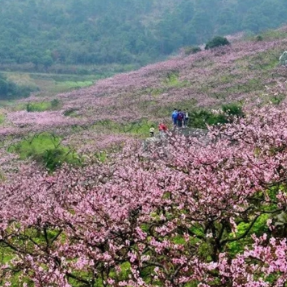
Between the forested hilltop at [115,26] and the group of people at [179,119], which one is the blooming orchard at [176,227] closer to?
the group of people at [179,119]

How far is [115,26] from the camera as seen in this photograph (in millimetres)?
137750

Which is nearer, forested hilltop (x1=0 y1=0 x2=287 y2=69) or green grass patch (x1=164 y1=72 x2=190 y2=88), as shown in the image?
green grass patch (x1=164 y1=72 x2=190 y2=88)

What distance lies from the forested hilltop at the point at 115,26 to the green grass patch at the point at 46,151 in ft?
224

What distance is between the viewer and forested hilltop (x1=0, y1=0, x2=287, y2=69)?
388ft

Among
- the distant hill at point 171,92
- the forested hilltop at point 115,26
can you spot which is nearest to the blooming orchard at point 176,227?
the distant hill at point 171,92

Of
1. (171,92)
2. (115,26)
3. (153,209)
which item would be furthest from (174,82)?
(115,26)

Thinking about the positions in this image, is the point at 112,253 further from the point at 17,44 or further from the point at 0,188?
the point at 17,44

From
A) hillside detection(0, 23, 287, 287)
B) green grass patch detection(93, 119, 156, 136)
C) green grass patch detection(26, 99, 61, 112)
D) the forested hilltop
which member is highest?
hillside detection(0, 23, 287, 287)

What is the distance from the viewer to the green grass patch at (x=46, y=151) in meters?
32.9

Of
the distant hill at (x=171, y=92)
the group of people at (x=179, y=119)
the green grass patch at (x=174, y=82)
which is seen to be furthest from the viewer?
the green grass patch at (x=174, y=82)

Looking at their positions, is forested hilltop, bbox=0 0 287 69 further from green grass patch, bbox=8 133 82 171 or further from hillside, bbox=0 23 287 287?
hillside, bbox=0 23 287 287

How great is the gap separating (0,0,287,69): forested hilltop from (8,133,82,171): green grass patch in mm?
68368

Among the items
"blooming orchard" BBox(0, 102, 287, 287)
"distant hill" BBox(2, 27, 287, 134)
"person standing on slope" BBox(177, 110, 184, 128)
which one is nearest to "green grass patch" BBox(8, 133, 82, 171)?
"distant hill" BBox(2, 27, 287, 134)

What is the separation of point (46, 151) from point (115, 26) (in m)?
107
